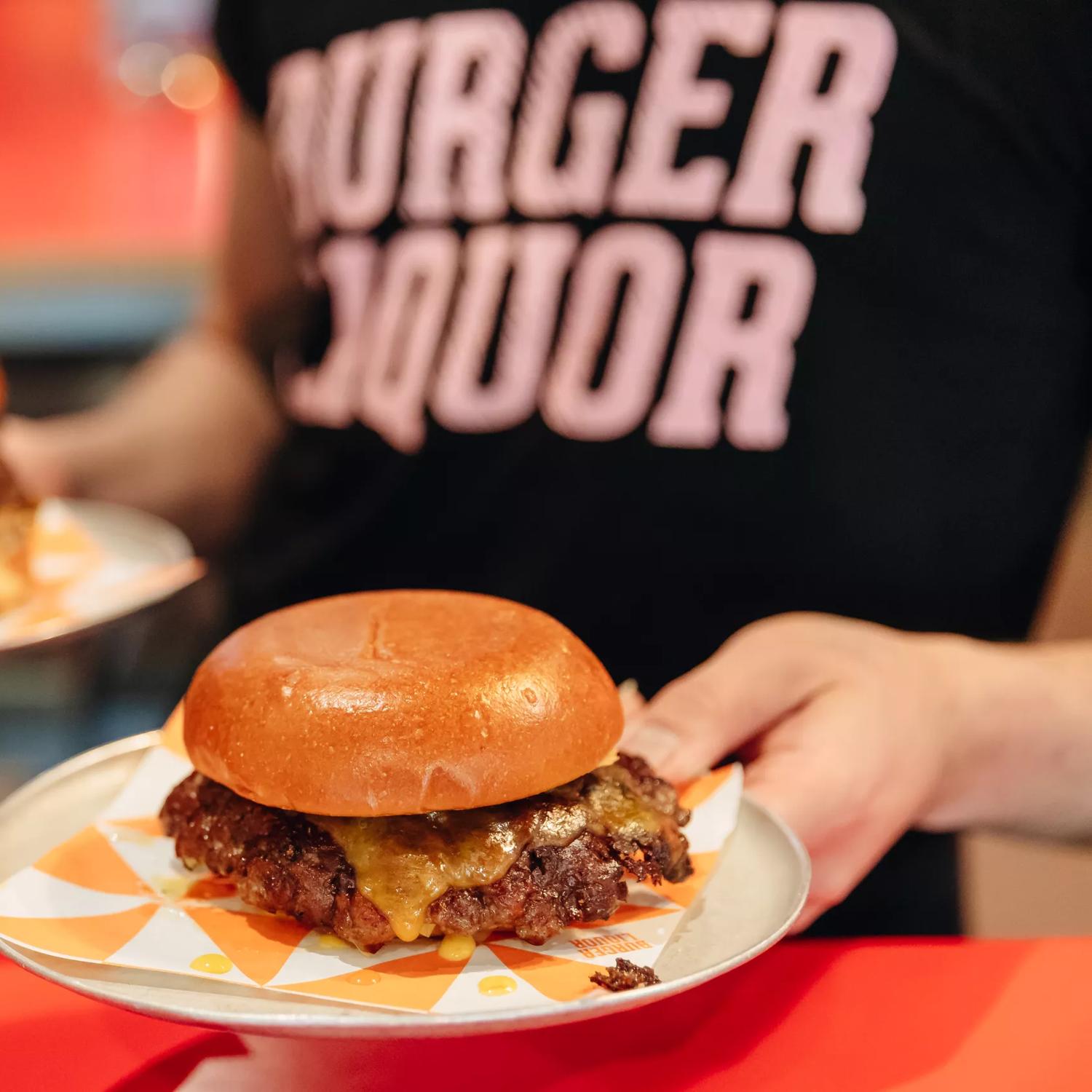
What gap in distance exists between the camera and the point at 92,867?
813 mm

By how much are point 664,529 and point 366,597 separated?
1.47 feet

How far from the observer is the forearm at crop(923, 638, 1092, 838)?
1028 mm

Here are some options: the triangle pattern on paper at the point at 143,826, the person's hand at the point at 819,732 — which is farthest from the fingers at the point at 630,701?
the triangle pattern on paper at the point at 143,826

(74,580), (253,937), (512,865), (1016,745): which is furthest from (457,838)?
(74,580)

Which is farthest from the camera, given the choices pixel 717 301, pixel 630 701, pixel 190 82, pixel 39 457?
pixel 190 82

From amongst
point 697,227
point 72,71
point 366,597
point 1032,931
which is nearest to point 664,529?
point 697,227

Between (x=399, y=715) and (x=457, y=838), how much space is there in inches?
3.8

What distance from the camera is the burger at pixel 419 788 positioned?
72 centimetres

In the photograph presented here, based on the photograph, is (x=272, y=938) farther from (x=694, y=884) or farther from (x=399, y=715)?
(x=694, y=884)

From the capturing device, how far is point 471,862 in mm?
743

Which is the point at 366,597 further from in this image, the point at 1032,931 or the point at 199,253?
the point at 199,253

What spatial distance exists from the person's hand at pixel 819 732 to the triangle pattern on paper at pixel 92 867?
36 centimetres

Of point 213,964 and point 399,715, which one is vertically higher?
point 399,715

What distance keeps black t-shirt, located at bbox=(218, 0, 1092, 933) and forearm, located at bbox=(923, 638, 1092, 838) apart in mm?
174
